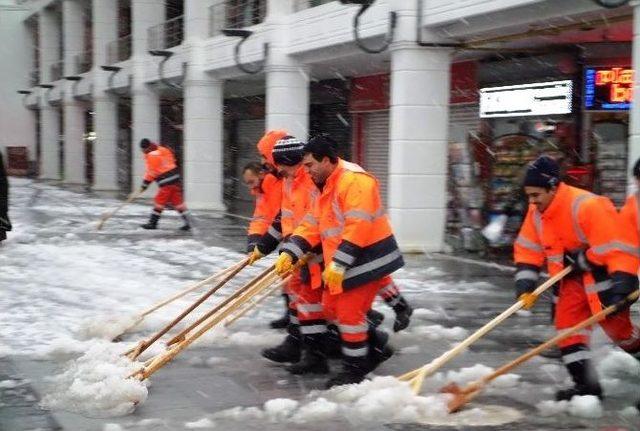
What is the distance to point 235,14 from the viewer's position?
74.1 feet

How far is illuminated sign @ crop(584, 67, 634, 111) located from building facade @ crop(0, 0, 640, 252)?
0.29 feet

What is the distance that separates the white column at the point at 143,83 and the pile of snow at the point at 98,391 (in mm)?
22130

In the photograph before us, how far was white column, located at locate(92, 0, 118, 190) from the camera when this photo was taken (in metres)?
32.9

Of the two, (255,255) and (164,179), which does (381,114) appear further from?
(255,255)

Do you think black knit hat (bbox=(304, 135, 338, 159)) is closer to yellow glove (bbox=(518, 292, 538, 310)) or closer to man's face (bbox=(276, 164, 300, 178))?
man's face (bbox=(276, 164, 300, 178))

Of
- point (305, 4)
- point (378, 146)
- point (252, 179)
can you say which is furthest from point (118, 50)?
point (252, 179)

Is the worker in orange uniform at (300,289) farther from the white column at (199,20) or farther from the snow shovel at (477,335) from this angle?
the white column at (199,20)

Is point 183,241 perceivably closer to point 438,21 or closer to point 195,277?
point 195,277

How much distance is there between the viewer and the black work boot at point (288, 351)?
692 centimetres

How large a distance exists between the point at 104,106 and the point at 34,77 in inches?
Answer: 635

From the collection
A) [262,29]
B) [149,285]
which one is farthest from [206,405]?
[262,29]

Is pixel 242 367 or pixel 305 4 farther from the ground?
pixel 305 4

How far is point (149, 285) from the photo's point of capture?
10.8 meters

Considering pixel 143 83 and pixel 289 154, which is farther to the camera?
pixel 143 83
